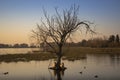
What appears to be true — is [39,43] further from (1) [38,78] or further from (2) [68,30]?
(1) [38,78]

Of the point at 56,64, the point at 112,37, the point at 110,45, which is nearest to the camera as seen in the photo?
the point at 56,64

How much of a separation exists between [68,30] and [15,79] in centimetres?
1198

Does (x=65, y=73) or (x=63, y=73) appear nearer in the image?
(x=65, y=73)

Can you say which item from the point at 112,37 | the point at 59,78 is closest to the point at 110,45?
the point at 112,37

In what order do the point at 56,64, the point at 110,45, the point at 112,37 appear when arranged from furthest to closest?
the point at 112,37 < the point at 110,45 < the point at 56,64

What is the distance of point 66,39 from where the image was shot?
33094mm

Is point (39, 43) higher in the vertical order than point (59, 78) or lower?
higher

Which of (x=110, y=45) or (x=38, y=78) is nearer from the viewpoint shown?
(x=38, y=78)

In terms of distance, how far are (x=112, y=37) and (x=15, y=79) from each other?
11290 cm

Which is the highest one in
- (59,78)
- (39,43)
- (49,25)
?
(49,25)

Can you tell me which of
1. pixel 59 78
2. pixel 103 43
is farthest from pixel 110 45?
pixel 59 78

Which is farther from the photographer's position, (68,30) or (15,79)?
(68,30)

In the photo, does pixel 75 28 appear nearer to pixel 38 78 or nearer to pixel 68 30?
pixel 68 30

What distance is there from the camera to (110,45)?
114 meters
